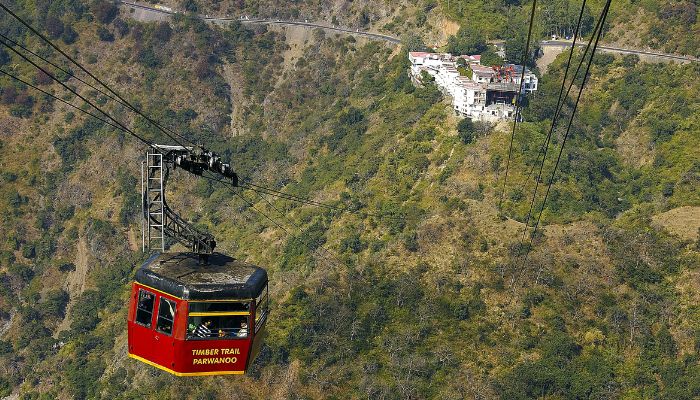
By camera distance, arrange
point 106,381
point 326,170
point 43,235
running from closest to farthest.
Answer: point 106,381
point 326,170
point 43,235

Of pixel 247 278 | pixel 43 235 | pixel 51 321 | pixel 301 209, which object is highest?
pixel 247 278

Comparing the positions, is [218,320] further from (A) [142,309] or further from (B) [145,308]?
(A) [142,309]

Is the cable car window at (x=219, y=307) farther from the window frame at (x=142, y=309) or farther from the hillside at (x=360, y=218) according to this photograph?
the hillside at (x=360, y=218)

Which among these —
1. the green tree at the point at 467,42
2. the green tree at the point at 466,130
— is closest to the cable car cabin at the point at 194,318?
the green tree at the point at 466,130

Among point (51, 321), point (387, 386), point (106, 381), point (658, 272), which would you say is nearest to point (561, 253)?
point (658, 272)

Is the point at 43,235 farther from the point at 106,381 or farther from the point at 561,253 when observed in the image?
the point at 561,253

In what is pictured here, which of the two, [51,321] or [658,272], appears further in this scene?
[51,321]

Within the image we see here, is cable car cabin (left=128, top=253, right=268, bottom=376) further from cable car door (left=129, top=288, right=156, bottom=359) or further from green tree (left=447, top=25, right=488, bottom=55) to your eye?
green tree (left=447, top=25, right=488, bottom=55)
